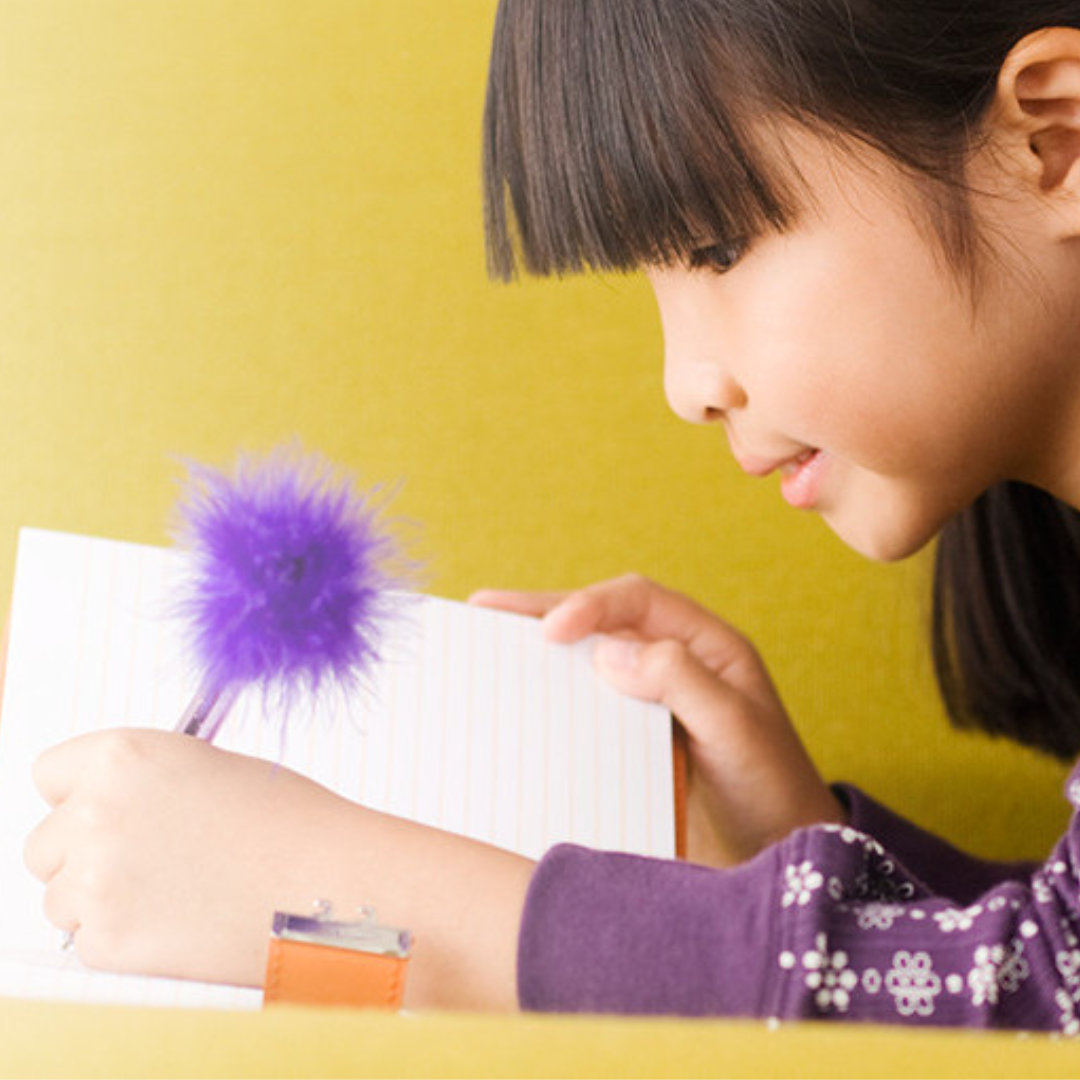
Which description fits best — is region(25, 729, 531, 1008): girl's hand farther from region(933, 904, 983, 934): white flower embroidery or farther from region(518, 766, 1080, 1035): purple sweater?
region(933, 904, 983, 934): white flower embroidery

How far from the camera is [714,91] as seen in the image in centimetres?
77

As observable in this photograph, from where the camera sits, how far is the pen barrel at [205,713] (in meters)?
0.69

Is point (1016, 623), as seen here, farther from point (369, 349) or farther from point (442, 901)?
point (442, 901)

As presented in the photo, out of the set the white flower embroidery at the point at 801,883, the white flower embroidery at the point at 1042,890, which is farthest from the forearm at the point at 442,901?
the white flower embroidery at the point at 1042,890

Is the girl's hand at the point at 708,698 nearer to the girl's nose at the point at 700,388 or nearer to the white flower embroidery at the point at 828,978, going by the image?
the girl's nose at the point at 700,388

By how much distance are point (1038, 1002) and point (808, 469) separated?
0.33 m

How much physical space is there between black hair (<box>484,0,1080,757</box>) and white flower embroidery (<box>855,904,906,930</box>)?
0.31m

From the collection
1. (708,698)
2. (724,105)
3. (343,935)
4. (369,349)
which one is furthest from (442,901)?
(369,349)

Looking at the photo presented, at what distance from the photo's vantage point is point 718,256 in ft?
2.61

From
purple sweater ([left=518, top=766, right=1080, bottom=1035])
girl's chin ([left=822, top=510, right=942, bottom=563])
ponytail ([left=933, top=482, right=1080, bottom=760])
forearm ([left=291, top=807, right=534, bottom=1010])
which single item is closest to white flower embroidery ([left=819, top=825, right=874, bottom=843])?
purple sweater ([left=518, top=766, right=1080, bottom=1035])

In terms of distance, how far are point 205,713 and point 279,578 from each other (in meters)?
0.09

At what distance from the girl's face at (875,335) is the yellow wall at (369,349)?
37 cm

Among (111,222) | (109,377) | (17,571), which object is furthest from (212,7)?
(17,571)

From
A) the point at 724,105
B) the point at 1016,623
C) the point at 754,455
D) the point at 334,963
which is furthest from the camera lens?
the point at 1016,623
